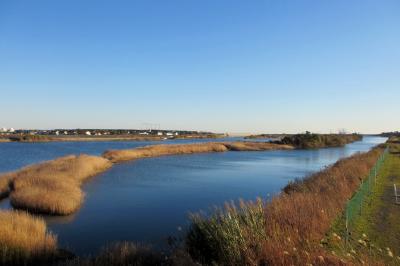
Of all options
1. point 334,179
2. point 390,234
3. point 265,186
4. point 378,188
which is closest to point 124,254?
point 390,234

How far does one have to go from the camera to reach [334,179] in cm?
1777

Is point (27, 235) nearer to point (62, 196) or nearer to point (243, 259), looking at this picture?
point (243, 259)

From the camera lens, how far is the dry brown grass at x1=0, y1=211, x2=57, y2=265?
8812mm

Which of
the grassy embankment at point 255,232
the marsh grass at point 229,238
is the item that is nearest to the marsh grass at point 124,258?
the grassy embankment at point 255,232

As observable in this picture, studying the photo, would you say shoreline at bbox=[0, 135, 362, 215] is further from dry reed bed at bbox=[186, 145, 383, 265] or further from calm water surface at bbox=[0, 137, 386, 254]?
dry reed bed at bbox=[186, 145, 383, 265]

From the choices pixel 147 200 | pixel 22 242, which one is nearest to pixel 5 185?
pixel 147 200

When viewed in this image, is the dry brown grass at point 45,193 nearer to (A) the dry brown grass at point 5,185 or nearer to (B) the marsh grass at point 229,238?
(A) the dry brown grass at point 5,185

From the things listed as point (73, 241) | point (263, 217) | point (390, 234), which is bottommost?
point (73, 241)

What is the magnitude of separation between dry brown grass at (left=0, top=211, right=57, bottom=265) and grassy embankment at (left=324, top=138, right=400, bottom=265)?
6949mm

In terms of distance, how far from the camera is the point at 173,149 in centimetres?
5541

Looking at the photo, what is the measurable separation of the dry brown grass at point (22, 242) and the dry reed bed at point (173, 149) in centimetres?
3040

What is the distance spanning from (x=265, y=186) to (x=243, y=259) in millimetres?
17729

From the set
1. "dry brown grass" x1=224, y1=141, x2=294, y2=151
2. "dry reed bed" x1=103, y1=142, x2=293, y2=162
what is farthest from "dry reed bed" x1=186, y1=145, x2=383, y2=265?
"dry brown grass" x1=224, y1=141, x2=294, y2=151

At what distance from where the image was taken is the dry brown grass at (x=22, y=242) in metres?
8.81
